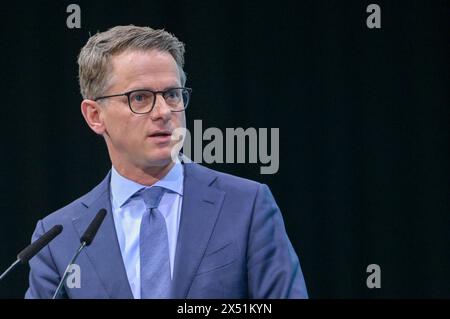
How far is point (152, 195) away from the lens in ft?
6.10

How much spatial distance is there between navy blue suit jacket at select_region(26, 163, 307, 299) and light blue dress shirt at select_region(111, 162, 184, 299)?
3cm

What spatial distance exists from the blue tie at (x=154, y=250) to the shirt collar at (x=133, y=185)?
2 centimetres

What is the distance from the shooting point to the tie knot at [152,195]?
6.07 feet

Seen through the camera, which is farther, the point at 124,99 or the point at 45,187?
the point at 45,187

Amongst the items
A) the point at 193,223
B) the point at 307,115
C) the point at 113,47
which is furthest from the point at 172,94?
the point at 307,115

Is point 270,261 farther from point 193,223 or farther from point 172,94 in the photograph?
point 172,94

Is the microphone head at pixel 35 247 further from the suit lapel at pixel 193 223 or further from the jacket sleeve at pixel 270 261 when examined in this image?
the jacket sleeve at pixel 270 261

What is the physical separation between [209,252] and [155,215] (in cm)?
15

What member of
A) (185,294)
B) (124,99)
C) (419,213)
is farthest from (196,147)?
(419,213)

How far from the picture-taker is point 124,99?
184 cm

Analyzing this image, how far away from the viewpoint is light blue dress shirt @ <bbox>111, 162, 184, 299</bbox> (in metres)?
1.81

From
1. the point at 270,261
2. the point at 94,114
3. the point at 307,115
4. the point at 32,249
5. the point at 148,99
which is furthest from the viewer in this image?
the point at 307,115
